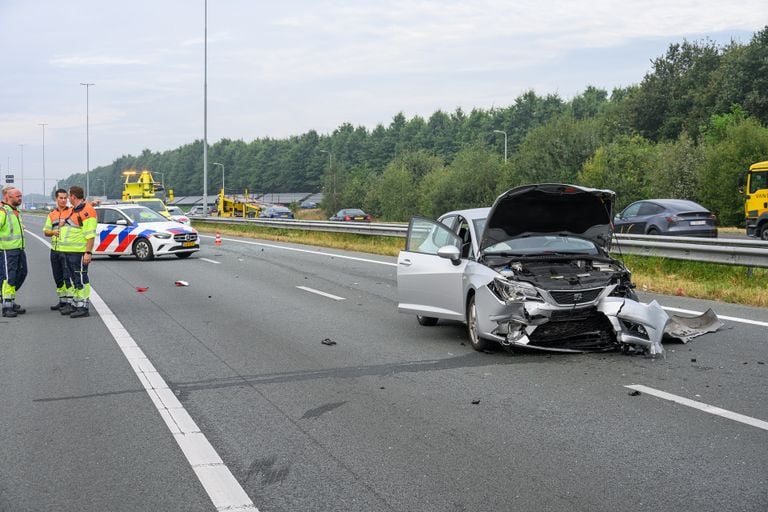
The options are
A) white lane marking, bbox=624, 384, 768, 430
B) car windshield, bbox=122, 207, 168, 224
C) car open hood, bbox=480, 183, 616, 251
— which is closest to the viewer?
white lane marking, bbox=624, 384, 768, 430

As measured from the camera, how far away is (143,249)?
81.9 feet

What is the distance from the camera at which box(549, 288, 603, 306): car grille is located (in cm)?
855

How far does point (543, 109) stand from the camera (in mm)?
110125

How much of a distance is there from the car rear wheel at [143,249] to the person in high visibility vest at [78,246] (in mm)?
12172

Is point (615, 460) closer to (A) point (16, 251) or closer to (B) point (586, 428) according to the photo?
(B) point (586, 428)

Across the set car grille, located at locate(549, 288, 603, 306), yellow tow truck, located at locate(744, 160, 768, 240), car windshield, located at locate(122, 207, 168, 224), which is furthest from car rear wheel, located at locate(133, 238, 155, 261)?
car grille, located at locate(549, 288, 603, 306)

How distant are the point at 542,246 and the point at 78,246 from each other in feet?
22.1

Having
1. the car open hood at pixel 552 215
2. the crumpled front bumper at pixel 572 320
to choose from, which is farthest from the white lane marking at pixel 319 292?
the crumpled front bumper at pixel 572 320

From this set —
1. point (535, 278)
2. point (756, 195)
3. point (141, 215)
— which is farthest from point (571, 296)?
point (756, 195)

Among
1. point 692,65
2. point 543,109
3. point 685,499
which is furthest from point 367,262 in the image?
point 543,109

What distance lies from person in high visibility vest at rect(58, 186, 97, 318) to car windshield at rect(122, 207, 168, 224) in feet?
41.9

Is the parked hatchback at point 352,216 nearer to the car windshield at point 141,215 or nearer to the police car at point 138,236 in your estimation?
the car windshield at point 141,215

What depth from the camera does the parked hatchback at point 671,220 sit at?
24.7m

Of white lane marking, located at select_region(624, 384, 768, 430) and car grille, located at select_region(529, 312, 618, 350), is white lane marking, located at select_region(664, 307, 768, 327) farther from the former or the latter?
white lane marking, located at select_region(624, 384, 768, 430)
